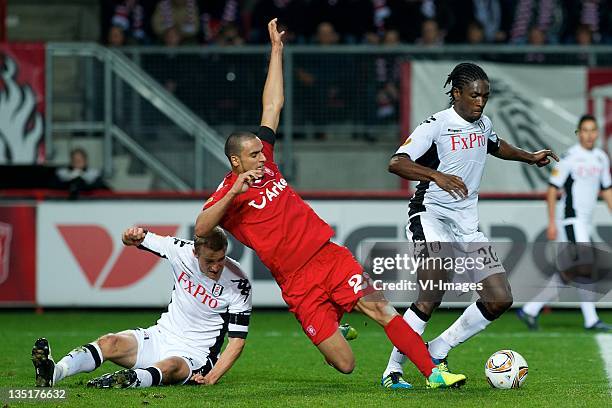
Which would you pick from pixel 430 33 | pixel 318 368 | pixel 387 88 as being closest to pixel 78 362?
pixel 318 368

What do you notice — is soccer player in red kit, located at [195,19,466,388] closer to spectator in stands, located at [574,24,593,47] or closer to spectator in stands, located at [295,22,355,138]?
spectator in stands, located at [295,22,355,138]

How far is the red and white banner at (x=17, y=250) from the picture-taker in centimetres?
1450

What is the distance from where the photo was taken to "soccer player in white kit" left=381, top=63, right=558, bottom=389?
8.51 meters

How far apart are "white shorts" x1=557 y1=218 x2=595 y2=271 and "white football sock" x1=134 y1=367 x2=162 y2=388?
186 inches

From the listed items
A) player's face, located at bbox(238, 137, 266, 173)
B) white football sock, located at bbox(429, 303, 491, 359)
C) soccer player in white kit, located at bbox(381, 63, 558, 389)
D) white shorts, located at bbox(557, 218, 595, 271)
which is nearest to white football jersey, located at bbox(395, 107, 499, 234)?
soccer player in white kit, located at bbox(381, 63, 558, 389)

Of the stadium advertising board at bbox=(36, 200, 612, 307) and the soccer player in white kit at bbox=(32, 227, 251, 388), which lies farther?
the stadium advertising board at bbox=(36, 200, 612, 307)

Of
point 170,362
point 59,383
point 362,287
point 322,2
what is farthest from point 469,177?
point 322,2

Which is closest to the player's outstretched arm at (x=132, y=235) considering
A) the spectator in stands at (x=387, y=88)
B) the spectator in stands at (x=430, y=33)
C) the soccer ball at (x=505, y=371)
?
the soccer ball at (x=505, y=371)

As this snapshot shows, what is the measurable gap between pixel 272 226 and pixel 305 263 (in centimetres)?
33

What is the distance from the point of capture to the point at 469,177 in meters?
8.70

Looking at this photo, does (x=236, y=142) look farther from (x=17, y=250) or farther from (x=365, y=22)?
(x=365, y=22)

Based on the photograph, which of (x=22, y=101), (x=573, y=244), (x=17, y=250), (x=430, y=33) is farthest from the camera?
(x=430, y=33)

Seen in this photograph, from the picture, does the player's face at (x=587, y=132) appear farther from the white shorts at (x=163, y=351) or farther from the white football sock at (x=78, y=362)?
the white football sock at (x=78, y=362)

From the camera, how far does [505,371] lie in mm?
8430
